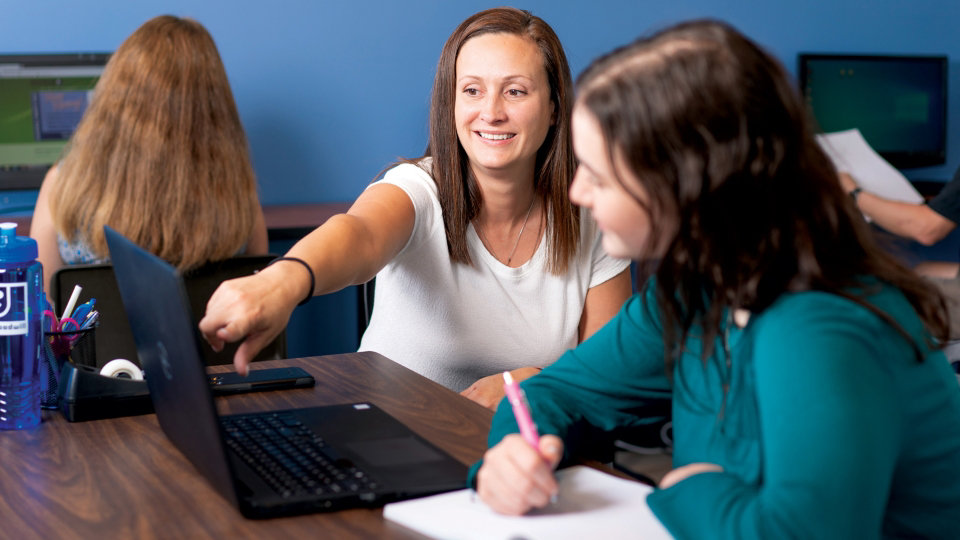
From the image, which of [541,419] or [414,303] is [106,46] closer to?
[414,303]

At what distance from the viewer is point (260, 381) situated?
135 centimetres

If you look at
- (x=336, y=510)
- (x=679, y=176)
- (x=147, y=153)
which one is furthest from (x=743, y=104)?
(x=147, y=153)

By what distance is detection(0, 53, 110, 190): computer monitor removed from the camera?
2969 millimetres

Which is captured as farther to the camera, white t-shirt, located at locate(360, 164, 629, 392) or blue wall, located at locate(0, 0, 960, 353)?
blue wall, located at locate(0, 0, 960, 353)

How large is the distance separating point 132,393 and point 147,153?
1001 millimetres

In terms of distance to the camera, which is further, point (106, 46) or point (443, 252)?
point (106, 46)

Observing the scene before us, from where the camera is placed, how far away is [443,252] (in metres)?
1.76

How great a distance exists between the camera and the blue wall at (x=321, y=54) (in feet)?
10.2

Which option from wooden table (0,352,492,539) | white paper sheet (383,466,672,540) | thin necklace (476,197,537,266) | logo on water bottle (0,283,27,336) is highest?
logo on water bottle (0,283,27,336)

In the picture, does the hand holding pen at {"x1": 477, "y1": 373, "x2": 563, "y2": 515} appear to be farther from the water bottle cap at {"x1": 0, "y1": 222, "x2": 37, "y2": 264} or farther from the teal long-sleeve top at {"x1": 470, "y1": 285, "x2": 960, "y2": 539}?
the water bottle cap at {"x1": 0, "y1": 222, "x2": 37, "y2": 264}

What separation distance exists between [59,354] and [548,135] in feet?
3.16

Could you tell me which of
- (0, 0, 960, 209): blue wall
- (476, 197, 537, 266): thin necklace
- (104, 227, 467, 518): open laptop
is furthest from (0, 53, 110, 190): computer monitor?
(104, 227, 467, 518): open laptop

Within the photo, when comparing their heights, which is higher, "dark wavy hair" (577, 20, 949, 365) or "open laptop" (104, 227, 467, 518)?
"dark wavy hair" (577, 20, 949, 365)

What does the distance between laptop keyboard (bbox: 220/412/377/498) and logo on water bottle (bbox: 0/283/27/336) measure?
0.92 feet
